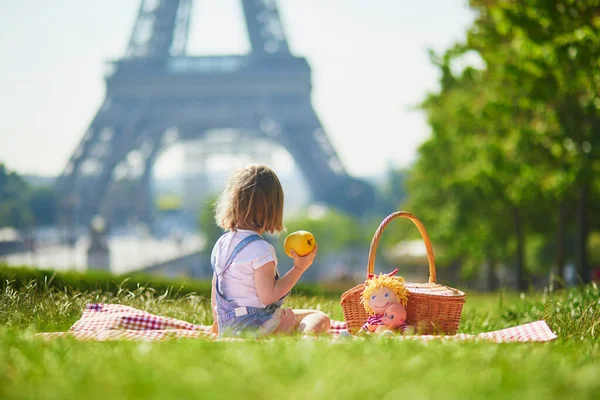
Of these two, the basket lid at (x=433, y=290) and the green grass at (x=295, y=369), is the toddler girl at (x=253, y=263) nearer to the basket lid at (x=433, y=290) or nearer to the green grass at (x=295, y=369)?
the basket lid at (x=433, y=290)

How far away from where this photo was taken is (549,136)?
36.6 feet

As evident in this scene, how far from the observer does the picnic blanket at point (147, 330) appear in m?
3.62

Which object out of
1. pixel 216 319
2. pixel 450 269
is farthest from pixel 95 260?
pixel 216 319

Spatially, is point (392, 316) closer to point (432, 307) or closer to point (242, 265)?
point (432, 307)

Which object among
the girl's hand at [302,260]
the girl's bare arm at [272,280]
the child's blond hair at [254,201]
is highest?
the child's blond hair at [254,201]

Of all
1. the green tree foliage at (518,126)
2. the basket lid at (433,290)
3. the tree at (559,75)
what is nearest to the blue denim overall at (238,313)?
the basket lid at (433,290)

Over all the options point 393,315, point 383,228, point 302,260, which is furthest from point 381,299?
point 302,260

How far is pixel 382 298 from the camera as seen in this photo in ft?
13.9

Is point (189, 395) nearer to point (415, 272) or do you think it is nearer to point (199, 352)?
point (199, 352)

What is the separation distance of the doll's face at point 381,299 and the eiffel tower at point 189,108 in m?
32.2

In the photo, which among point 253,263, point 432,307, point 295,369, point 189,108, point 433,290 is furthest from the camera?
point 189,108

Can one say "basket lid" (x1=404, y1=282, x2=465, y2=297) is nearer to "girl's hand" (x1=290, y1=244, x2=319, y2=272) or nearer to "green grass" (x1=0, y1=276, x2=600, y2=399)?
"girl's hand" (x1=290, y1=244, x2=319, y2=272)

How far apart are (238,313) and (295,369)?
1692 millimetres

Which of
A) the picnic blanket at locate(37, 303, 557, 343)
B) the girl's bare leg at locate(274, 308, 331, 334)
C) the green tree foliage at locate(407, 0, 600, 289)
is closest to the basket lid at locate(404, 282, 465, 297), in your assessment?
the picnic blanket at locate(37, 303, 557, 343)
